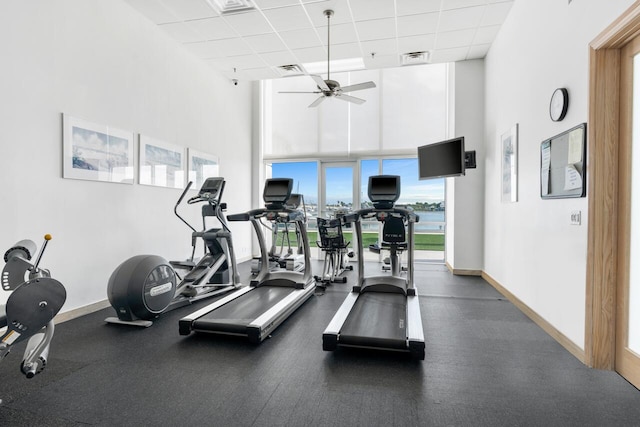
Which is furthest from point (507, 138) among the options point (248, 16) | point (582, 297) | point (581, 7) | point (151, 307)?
point (151, 307)

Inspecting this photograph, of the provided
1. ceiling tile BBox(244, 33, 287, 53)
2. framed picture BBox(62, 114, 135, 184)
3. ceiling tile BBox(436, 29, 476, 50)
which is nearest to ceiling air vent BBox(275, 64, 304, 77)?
ceiling tile BBox(244, 33, 287, 53)

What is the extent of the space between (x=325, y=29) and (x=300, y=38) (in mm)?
471

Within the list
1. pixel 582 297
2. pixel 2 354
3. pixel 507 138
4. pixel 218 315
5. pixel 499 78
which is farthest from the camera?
pixel 499 78

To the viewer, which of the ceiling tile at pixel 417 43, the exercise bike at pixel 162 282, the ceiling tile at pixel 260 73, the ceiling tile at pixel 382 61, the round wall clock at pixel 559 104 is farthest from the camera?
the ceiling tile at pixel 260 73

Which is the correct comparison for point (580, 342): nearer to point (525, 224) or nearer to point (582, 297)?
point (582, 297)

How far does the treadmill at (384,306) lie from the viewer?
2.76 meters

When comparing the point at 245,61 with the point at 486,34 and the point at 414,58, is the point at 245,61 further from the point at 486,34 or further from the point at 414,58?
the point at 486,34

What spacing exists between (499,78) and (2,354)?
617 centimetres

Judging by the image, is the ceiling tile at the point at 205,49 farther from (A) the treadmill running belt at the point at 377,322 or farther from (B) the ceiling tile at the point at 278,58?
(A) the treadmill running belt at the point at 377,322

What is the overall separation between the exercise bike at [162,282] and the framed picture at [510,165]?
393 centimetres

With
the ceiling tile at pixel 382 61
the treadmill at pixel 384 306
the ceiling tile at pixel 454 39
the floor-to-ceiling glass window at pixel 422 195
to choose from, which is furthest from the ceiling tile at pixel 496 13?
the floor-to-ceiling glass window at pixel 422 195

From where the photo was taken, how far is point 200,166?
19.6 ft

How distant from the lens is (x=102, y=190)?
4.02 metres

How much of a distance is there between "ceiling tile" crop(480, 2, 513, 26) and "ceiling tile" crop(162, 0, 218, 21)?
373 centimetres
